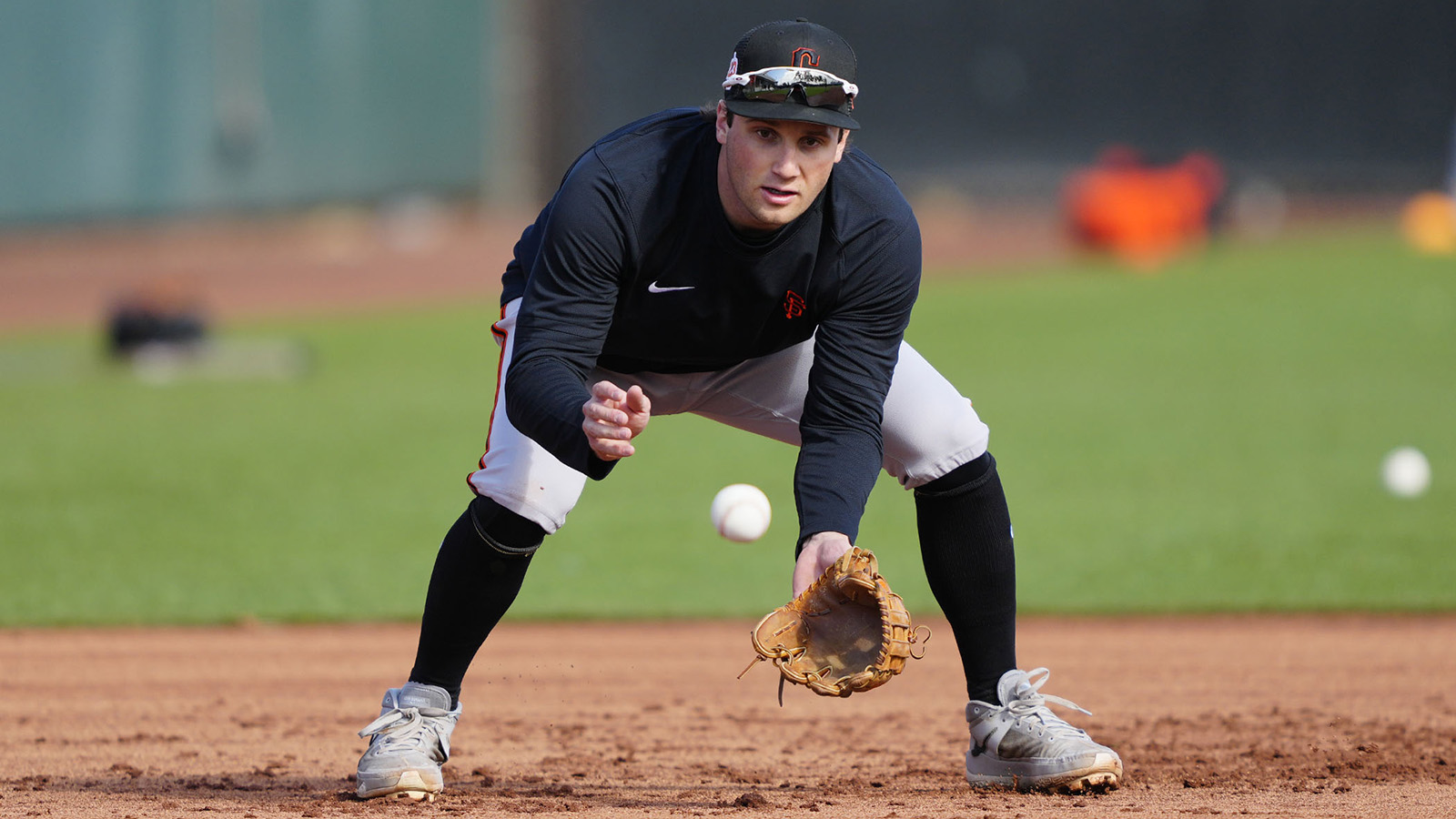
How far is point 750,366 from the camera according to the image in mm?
3346

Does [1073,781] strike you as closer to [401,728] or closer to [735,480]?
[401,728]

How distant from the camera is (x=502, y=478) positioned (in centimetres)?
316

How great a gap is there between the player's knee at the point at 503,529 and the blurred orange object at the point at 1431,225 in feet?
52.5

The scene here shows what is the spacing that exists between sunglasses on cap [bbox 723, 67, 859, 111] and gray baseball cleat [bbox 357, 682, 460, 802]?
142cm

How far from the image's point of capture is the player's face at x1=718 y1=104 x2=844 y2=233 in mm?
2887

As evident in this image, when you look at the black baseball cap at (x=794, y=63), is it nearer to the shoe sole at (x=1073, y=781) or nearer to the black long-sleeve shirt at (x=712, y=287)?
the black long-sleeve shirt at (x=712, y=287)

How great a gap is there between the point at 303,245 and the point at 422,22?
12.2 ft

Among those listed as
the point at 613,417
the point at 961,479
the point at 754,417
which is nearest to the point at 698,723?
the point at 754,417

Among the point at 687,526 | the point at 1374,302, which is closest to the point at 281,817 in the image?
the point at 687,526

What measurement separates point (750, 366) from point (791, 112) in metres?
0.69

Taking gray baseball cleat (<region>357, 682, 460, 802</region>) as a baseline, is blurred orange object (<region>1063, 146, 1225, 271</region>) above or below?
above

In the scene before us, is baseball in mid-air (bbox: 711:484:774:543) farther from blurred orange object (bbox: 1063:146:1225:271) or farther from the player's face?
blurred orange object (bbox: 1063:146:1225:271)

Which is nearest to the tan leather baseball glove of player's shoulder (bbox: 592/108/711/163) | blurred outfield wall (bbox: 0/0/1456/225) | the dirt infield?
the dirt infield

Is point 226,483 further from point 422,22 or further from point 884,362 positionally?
point 422,22
